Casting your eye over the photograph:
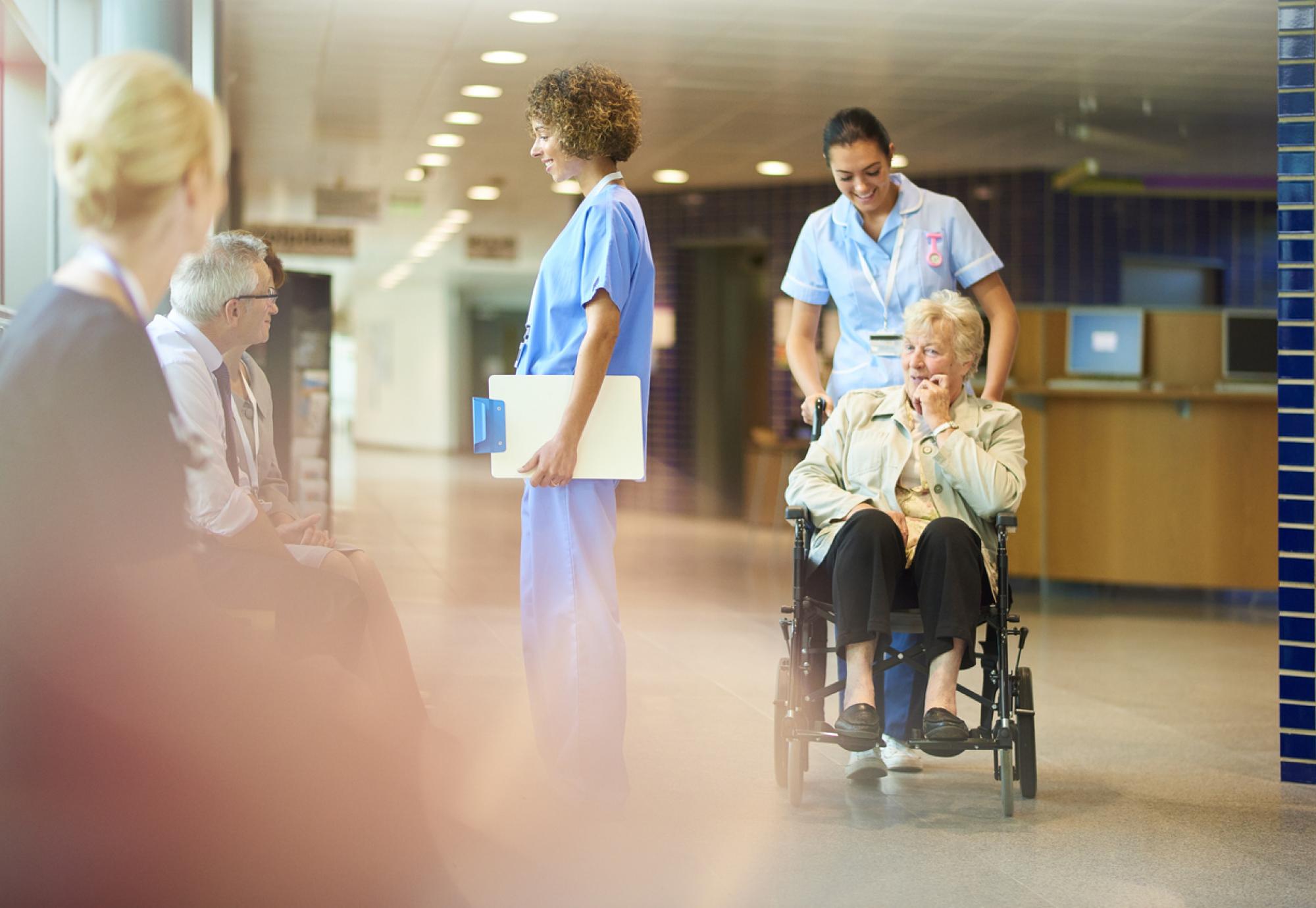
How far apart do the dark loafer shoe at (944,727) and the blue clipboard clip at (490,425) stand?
107cm

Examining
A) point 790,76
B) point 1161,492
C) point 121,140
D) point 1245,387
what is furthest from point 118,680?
point 790,76

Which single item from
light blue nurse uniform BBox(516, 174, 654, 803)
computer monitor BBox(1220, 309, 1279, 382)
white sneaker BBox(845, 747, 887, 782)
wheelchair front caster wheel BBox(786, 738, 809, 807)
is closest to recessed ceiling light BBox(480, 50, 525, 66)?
computer monitor BBox(1220, 309, 1279, 382)

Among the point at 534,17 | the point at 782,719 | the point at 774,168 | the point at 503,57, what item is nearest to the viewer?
the point at 782,719

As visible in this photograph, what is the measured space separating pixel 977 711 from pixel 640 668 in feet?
3.91

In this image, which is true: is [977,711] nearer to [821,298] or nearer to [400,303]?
[821,298]

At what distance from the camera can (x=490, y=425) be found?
9.30ft

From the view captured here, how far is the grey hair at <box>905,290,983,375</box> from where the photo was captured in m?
3.22

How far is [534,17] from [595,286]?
4488 millimetres

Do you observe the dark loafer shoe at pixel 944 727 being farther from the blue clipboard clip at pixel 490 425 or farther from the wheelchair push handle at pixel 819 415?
the blue clipboard clip at pixel 490 425

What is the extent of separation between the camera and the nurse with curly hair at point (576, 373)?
2867 millimetres

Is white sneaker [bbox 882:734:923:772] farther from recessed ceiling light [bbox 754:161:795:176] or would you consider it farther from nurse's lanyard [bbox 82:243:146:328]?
recessed ceiling light [bbox 754:161:795:176]

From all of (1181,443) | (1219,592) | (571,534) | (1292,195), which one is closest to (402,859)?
(571,534)

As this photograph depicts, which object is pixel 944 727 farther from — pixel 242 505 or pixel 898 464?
pixel 242 505

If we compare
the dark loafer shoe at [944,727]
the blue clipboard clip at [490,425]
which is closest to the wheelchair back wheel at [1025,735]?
the dark loafer shoe at [944,727]
